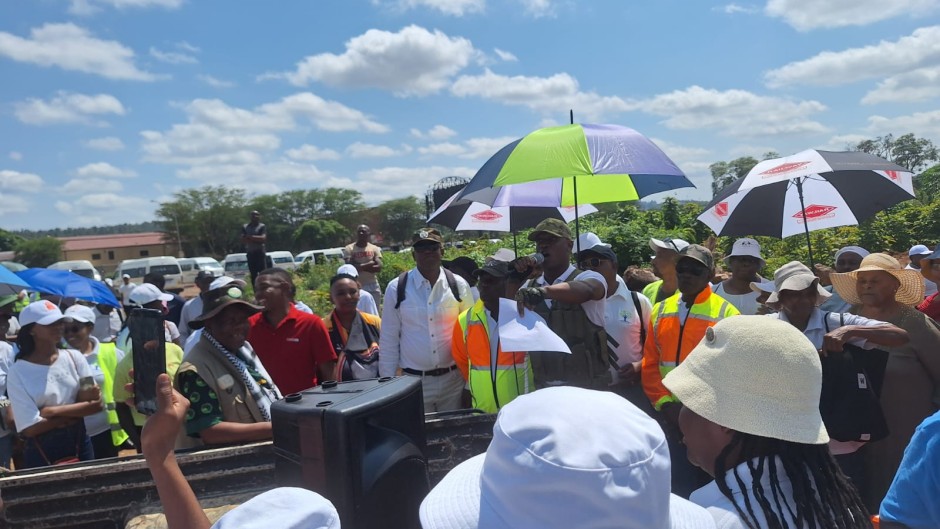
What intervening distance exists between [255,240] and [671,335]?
348 inches

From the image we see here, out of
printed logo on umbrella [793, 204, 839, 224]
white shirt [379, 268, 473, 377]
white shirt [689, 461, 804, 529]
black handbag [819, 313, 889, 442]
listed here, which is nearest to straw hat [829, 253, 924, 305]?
black handbag [819, 313, 889, 442]

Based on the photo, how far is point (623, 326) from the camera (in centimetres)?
343

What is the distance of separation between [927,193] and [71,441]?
71.1 feet

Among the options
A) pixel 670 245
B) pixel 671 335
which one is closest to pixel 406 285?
pixel 671 335

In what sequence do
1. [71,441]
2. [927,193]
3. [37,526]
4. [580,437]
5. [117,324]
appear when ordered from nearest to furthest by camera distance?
1. [580,437]
2. [37,526]
3. [71,441]
4. [117,324]
5. [927,193]

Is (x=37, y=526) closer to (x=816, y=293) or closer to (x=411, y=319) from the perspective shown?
(x=411, y=319)

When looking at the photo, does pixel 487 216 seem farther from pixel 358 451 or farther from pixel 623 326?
pixel 358 451

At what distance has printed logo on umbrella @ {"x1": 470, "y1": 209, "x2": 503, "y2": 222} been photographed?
249 inches

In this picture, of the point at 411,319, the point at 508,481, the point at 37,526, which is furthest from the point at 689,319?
the point at 37,526

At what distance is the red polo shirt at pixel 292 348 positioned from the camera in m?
3.52

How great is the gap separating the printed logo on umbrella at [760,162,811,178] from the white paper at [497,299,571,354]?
2.55 meters

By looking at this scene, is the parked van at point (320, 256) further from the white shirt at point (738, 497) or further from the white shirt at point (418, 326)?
the white shirt at point (738, 497)

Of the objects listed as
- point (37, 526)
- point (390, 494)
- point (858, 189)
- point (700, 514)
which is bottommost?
point (37, 526)

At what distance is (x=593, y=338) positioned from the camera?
2.93 meters
